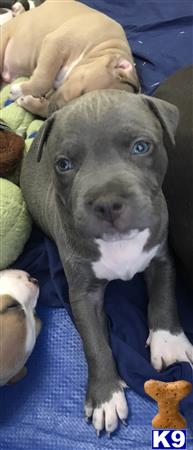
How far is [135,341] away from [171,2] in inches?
100

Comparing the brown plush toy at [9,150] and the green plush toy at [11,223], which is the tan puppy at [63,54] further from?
the green plush toy at [11,223]

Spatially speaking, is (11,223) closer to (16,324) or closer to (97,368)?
(16,324)

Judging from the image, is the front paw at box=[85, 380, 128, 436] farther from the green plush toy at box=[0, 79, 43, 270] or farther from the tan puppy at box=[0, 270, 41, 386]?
the green plush toy at box=[0, 79, 43, 270]

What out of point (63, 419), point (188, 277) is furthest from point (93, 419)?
point (188, 277)

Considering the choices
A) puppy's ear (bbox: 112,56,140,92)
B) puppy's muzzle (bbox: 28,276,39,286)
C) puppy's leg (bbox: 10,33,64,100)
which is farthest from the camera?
puppy's leg (bbox: 10,33,64,100)

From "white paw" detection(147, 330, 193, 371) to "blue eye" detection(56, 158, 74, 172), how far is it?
779 millimetres

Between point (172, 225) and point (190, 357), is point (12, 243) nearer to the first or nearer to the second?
point (172, 225)

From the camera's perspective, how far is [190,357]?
79.8 inches

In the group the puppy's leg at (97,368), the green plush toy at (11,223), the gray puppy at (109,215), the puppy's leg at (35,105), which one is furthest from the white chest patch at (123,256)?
the puppy's leg at (35,105)

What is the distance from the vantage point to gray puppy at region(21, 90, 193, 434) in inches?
Result: 61.1

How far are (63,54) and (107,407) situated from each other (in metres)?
2.06

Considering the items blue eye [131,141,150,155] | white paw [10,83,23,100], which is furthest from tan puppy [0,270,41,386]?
white paw [10,83,23,100]

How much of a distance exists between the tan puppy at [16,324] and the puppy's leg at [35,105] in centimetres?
109

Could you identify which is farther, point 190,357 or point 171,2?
point 171,2
